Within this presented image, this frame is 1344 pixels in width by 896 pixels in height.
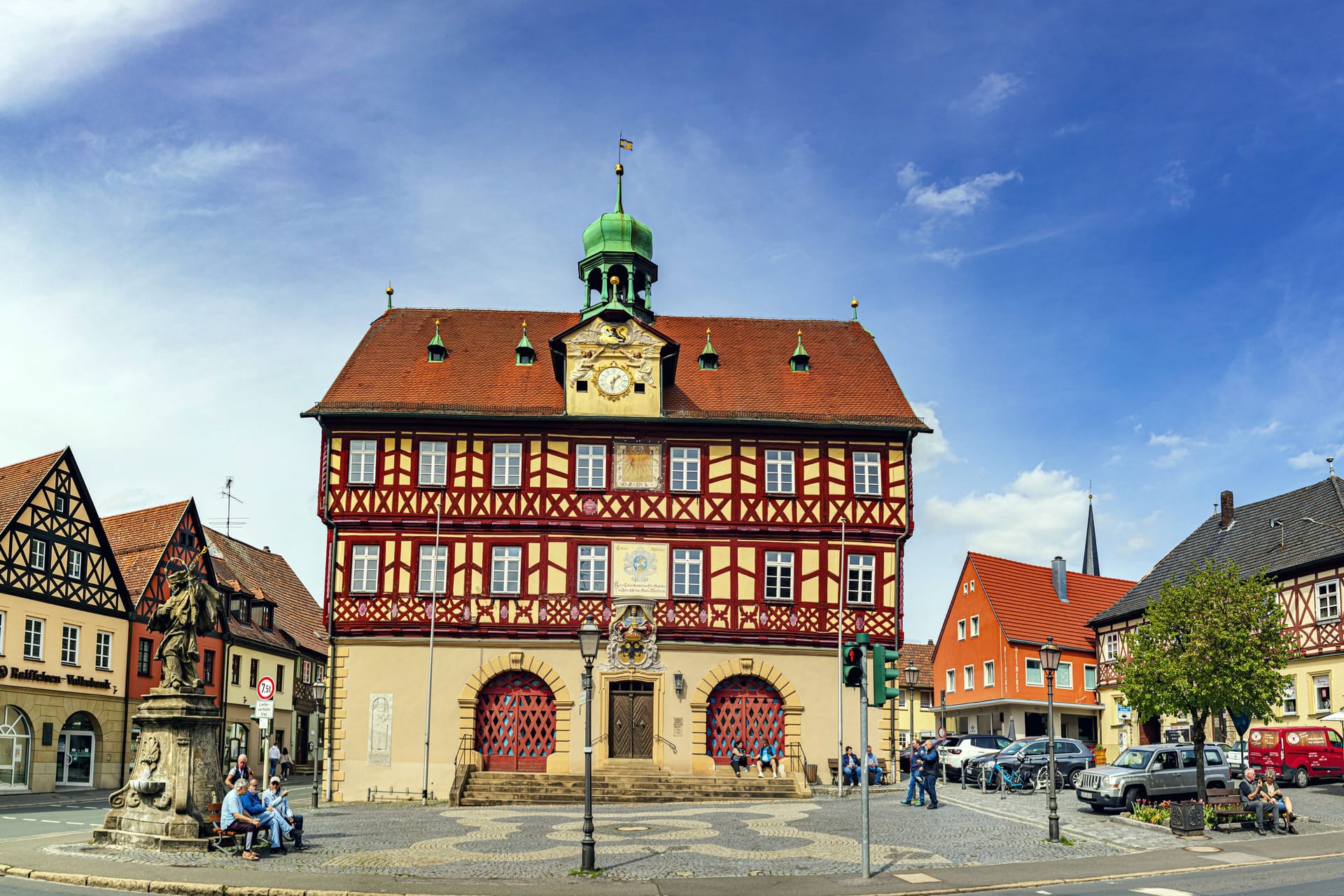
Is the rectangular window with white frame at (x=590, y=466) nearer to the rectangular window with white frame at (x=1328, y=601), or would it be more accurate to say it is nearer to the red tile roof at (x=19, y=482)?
the red tile roof at (x=19, y=482)

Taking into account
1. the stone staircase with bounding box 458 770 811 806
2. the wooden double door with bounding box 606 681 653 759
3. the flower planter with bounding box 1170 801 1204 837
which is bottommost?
the stone staircase with bounding box 458 770 811 806

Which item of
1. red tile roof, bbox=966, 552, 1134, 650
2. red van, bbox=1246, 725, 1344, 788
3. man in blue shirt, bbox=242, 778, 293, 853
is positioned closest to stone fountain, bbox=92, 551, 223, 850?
man in blue shirt, bbox=242, 778, 293, 853

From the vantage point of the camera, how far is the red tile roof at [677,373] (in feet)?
135

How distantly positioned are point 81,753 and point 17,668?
18.2 feet

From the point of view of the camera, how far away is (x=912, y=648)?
8500 centimetres

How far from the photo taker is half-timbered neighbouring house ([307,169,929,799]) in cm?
3891

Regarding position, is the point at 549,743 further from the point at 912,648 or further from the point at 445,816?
the point at 912,648

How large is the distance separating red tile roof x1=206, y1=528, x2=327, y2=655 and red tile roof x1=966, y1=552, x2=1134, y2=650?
3387 cm

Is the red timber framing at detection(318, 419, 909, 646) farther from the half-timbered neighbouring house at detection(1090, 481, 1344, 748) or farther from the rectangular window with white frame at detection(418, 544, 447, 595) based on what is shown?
the half-timbered neighbouring house at detection(1090, 481, 1344, 748)

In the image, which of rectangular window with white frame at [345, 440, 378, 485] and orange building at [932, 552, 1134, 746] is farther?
orange building at [932, 552, 1134, 746]

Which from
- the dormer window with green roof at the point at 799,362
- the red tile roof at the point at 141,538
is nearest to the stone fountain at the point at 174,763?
the dormer window with green roof at the point at 799,362

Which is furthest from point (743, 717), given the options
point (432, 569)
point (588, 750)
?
point (588, 750)

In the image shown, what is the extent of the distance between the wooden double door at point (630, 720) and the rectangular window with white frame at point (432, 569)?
19.6 feet

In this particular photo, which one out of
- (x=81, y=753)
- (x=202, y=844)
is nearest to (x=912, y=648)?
(x=81, y=753)
